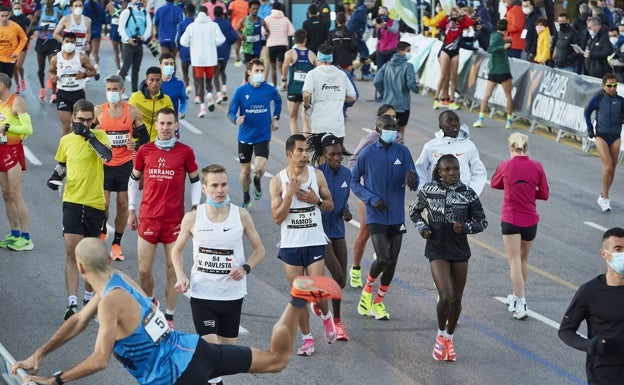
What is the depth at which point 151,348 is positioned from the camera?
26.9ft

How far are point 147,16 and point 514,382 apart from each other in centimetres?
1555

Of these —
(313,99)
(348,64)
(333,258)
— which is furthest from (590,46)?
(333,258)

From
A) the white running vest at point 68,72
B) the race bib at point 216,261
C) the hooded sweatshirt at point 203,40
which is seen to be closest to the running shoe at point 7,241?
the white running vest at point 68,72

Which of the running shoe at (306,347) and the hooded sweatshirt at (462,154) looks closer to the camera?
the running shoe at (306,347)

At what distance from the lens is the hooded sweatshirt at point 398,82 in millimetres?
19531

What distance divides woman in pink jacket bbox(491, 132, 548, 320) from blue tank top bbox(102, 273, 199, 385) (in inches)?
222

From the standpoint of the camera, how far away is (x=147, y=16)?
25.0 m

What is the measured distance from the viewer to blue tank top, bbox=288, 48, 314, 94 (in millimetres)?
20438

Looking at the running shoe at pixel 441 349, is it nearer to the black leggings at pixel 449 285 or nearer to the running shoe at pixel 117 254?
the black leggings at pixel 449 285

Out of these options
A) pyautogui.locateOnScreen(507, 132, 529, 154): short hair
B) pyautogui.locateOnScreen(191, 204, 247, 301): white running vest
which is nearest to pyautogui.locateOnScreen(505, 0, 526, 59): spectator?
pyautogui.locateOnScreen(507, 132, 529, 154): short hair

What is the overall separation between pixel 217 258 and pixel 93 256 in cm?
232

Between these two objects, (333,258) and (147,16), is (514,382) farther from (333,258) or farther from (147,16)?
(147,16)

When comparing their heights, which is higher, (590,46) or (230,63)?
(590,46)

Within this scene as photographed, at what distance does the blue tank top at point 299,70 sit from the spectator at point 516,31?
791cm
